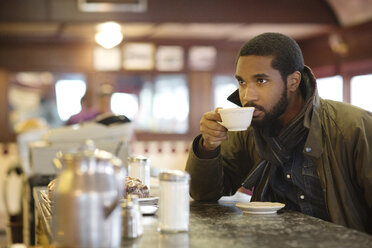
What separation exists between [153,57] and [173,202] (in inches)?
322

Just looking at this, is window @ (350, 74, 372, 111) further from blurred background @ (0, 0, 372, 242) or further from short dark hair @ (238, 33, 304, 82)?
short dark hair @ (238, 33, 304, 82)

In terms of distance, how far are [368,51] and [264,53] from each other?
19.2 ft

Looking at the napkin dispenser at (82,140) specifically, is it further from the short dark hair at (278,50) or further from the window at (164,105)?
the window at (164,105)

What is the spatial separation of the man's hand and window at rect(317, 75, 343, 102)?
6.36 metres

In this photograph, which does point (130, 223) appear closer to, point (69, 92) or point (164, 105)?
point (164, 105)

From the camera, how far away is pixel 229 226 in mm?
1908

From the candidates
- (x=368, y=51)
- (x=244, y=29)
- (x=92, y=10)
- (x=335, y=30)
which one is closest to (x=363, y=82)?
(x=368, y=51)

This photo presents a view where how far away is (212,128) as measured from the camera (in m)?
2.43

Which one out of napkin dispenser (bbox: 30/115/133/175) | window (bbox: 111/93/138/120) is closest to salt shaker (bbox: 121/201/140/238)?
napkin dispenser (bbox: 30/115/133/175)

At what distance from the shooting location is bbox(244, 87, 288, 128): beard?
247 centimetres

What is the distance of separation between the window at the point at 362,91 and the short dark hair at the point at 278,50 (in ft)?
18.2

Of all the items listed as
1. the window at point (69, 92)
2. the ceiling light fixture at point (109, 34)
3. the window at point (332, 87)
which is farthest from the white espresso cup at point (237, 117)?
the window at point (69, 92)

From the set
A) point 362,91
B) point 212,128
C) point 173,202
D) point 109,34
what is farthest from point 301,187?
point 109,34

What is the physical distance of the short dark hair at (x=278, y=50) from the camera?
2.49 meters
